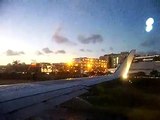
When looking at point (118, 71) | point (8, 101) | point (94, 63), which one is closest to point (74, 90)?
point (8, 101)

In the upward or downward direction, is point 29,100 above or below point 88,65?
below

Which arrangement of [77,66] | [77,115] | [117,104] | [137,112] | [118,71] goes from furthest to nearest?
[77,66]
[117,104]
[137,112]
[77,115]
[118,71]

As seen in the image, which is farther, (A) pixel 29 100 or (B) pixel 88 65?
(B) pixel 88 65

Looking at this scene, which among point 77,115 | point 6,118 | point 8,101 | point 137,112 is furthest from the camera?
point 137,112

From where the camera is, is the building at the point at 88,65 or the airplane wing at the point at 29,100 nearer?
the airplane wing at the point at 29,100

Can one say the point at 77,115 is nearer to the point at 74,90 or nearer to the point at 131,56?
the point at 131,56

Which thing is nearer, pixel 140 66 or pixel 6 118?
pixel 6 118

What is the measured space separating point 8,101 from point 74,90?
125 inches

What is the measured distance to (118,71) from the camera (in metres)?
12.9

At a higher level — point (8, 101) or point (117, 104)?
point (8, 101)

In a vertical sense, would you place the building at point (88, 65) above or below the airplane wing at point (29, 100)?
above

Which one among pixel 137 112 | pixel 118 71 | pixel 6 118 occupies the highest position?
pixel 118 71

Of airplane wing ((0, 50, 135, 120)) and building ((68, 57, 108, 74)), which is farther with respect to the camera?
building ((68, 57, 108, 74))

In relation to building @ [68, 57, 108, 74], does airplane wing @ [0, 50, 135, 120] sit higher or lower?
lower
